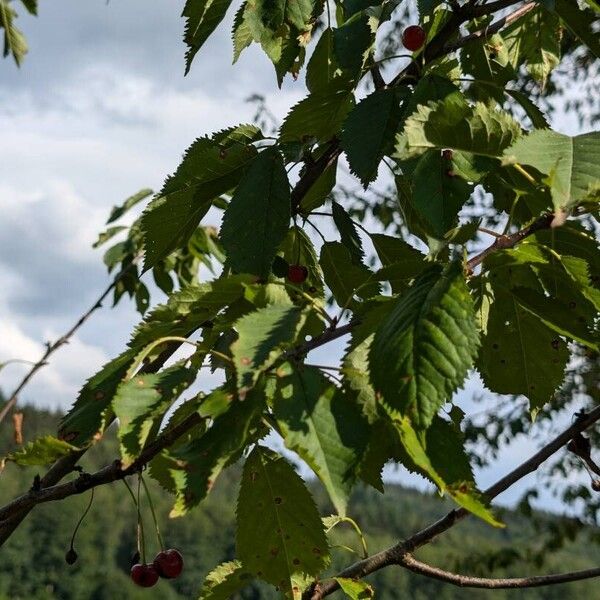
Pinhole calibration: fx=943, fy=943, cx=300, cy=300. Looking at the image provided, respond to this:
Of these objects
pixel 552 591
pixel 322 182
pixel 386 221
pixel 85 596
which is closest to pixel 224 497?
pixel 85 596

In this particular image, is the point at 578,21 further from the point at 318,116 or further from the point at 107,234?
the point at 107,234

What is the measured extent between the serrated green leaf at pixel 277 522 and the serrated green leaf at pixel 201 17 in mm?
584

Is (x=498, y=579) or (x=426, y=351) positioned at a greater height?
(x=426, y=351)

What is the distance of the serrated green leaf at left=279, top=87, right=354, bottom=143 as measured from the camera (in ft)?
4.16

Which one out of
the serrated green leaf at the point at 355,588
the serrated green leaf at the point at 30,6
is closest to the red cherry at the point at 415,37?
the serrated green leaf at the point at 355,588

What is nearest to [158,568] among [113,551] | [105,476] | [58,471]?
[58,471]

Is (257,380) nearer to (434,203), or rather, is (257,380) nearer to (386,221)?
(434,203)

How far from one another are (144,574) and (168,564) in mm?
48

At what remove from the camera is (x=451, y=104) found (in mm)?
921

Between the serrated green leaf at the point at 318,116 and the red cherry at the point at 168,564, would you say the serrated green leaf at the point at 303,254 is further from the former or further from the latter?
the red cherry at the point at 168,564

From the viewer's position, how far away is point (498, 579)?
117 cm

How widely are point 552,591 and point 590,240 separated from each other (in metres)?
66.1

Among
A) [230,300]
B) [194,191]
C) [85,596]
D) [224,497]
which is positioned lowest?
[230,300]

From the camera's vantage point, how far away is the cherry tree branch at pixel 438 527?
3.80ft
